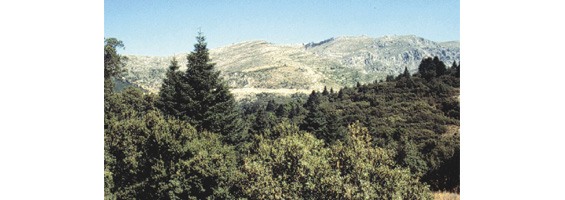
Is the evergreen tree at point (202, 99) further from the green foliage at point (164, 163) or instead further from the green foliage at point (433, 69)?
the green foliage at point (433, 69)

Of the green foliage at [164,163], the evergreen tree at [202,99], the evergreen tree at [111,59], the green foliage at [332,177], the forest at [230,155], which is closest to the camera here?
the green foliage at [332,177]

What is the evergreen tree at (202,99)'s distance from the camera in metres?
28.0

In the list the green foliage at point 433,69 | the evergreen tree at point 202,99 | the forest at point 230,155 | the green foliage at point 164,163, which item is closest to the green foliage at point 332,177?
the forest at point 230,155

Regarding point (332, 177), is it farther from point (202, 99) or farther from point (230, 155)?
point (202, 99)

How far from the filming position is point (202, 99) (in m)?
28.6

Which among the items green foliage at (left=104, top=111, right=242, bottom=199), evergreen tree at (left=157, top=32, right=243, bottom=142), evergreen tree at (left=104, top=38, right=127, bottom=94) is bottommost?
green foliage at (left=104, top=111, right=242, bottom=199)

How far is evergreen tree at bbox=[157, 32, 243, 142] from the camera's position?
28.0 metres

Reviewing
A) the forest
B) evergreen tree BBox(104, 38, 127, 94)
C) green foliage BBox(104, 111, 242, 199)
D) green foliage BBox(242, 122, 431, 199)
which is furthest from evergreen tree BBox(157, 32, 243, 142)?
green foliage BBox(242, 122, 431, 199)

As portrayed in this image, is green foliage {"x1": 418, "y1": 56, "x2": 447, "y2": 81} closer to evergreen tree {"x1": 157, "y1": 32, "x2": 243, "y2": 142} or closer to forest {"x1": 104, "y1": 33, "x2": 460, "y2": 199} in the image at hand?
forest {"x1": 104, "y1": 33, "x2": 460, "y2": 199}

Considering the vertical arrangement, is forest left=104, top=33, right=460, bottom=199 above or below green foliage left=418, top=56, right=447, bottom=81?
below
